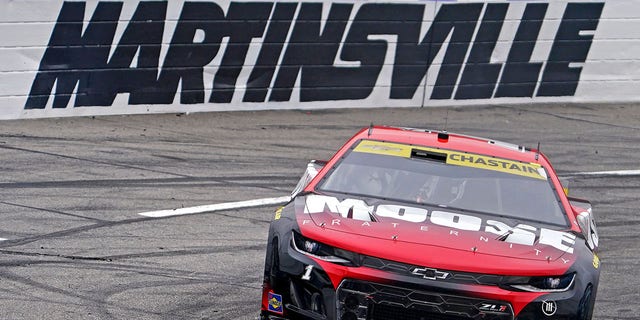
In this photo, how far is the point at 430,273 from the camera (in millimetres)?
6312

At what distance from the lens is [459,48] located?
1844 cm

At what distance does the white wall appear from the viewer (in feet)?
49.5

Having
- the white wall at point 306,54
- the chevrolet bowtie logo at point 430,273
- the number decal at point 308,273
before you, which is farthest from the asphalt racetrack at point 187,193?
the chevrolet bowtie logo at point 430,273

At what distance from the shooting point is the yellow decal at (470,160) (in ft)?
25.8

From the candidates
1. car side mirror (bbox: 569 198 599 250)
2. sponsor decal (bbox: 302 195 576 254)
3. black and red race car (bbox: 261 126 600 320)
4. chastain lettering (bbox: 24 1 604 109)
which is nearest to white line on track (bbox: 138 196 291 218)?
black and red race car (bbox: 261 126 600 320)

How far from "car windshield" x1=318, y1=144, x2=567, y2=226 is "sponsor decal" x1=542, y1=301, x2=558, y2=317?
3.30ft

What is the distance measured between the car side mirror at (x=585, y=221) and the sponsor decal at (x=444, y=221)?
26 cm

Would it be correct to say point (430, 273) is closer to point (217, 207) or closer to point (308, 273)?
point (308, 273)

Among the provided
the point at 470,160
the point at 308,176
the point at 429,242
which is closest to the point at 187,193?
the point at 308,176

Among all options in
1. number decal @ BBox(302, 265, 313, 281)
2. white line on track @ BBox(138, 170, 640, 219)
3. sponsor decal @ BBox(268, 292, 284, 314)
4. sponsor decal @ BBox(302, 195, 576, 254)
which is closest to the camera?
number decal @ BBox(302, 265, 313, 281)

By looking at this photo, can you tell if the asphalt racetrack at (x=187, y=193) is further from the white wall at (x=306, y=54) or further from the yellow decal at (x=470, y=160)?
the yellow decal at (x=470, y=160)

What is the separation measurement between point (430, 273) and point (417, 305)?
197 mm

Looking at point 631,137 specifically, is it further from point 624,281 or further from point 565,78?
point 624,281

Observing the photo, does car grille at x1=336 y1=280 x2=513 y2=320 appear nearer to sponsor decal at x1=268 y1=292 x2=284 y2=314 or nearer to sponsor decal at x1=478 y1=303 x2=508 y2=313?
sponsor decal at x1=478 y1=303 x2=508 y2=313
